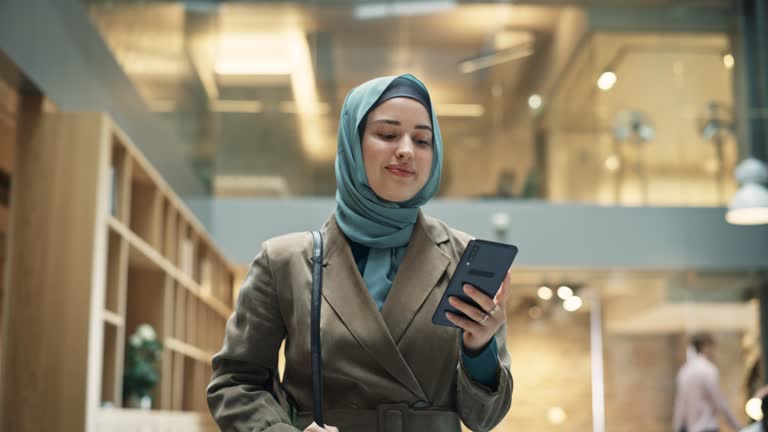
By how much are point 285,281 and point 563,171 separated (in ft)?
27.1

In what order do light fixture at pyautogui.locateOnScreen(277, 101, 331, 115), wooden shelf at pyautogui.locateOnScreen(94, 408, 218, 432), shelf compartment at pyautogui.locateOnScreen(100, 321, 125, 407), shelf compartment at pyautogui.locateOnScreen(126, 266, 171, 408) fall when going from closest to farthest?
wooden shelf at pyautogui.locateOnScreen(94, 408, 218, 432) → shelf compartment at pyautogui.locateOnScreen(100, 321, 125, 407) → shelf compartment at pyautogui.locateOnScreen(126, 266, 171, 408) → light fixture at pyautogui.locateOnScreen(277, 101, 331, 115)

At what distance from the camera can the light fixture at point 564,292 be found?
32.7 ft

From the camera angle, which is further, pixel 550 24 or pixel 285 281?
pixel 550 24

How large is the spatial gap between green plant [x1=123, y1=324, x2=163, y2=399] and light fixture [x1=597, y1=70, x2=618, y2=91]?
5.64m

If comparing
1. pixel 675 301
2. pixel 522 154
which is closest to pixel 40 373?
pixel 522 154

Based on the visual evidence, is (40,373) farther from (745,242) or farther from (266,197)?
(745,242)

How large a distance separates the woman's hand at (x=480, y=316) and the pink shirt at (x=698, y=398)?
23.7ft

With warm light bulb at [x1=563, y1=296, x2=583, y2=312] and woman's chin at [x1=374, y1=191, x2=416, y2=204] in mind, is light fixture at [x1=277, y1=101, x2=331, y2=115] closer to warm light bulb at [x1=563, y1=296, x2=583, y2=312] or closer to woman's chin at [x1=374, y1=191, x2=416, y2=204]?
warm light bulb at [x1=563, y1=296, x2=583, y2=312]

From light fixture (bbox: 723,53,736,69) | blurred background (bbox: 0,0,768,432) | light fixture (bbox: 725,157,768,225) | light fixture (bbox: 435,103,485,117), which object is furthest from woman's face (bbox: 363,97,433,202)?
light fixture (bbox: 723,53,736,69)

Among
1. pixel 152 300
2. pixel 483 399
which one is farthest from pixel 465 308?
pixel 152 300

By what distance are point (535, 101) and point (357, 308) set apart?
842cm

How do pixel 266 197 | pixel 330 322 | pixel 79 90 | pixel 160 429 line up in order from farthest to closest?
pixel 266 197 < pixel 160 429 < pixel 79 90 < pixel 330 322

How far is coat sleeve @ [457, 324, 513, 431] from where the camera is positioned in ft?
4.67

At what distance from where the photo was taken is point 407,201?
1515mm
